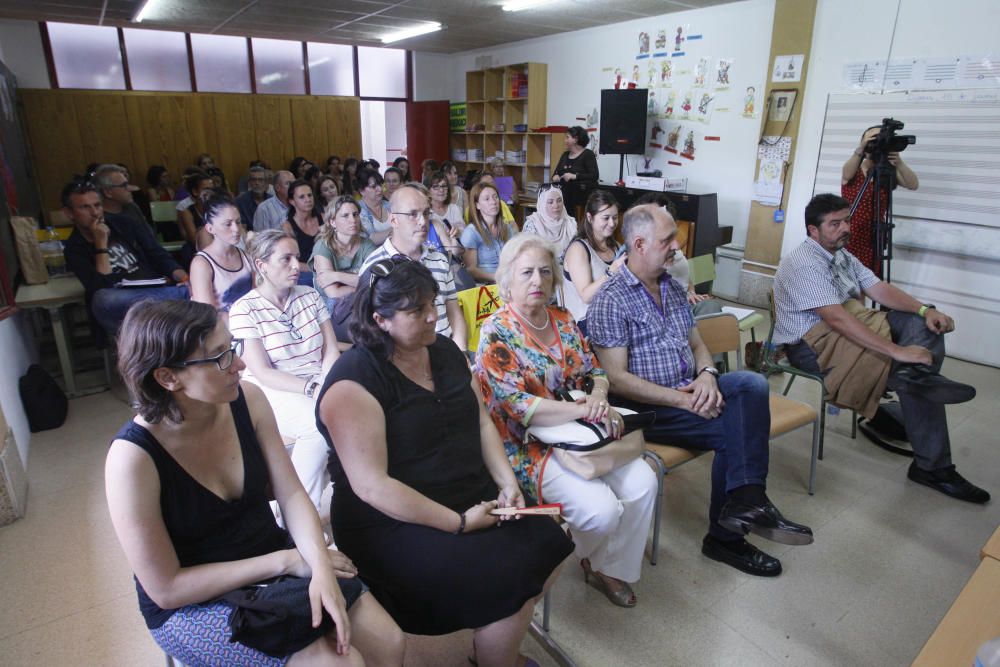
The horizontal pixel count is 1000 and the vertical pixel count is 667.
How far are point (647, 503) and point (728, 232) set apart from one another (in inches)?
180

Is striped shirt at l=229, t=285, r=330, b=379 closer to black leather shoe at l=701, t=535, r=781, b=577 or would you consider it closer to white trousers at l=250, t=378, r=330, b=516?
white trousers at l=250, t=378, r=330, b=516

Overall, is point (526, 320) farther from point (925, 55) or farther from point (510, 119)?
point (510, 119)

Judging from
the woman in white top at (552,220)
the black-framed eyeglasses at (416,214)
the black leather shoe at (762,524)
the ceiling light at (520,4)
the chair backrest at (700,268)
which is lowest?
the black leather shoe at (762,524)

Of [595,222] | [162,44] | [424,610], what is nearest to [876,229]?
[595,222]

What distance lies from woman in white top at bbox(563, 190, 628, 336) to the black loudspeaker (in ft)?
11.0

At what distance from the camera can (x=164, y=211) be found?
5355 mm

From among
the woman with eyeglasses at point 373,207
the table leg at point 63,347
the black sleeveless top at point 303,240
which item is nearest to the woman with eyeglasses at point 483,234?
the woman with eyeglasses at point 373,207

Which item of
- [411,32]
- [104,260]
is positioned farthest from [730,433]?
[411,32]

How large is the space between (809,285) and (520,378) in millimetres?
1768

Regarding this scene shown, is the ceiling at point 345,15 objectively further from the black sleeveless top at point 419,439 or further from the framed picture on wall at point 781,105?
the black sleeveless top at point 419,439

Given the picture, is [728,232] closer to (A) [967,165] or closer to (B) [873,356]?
(A) [967,165]

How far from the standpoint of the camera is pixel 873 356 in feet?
8.91

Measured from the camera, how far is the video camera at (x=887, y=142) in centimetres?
356

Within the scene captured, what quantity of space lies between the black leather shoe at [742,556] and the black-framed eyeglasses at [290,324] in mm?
1794
